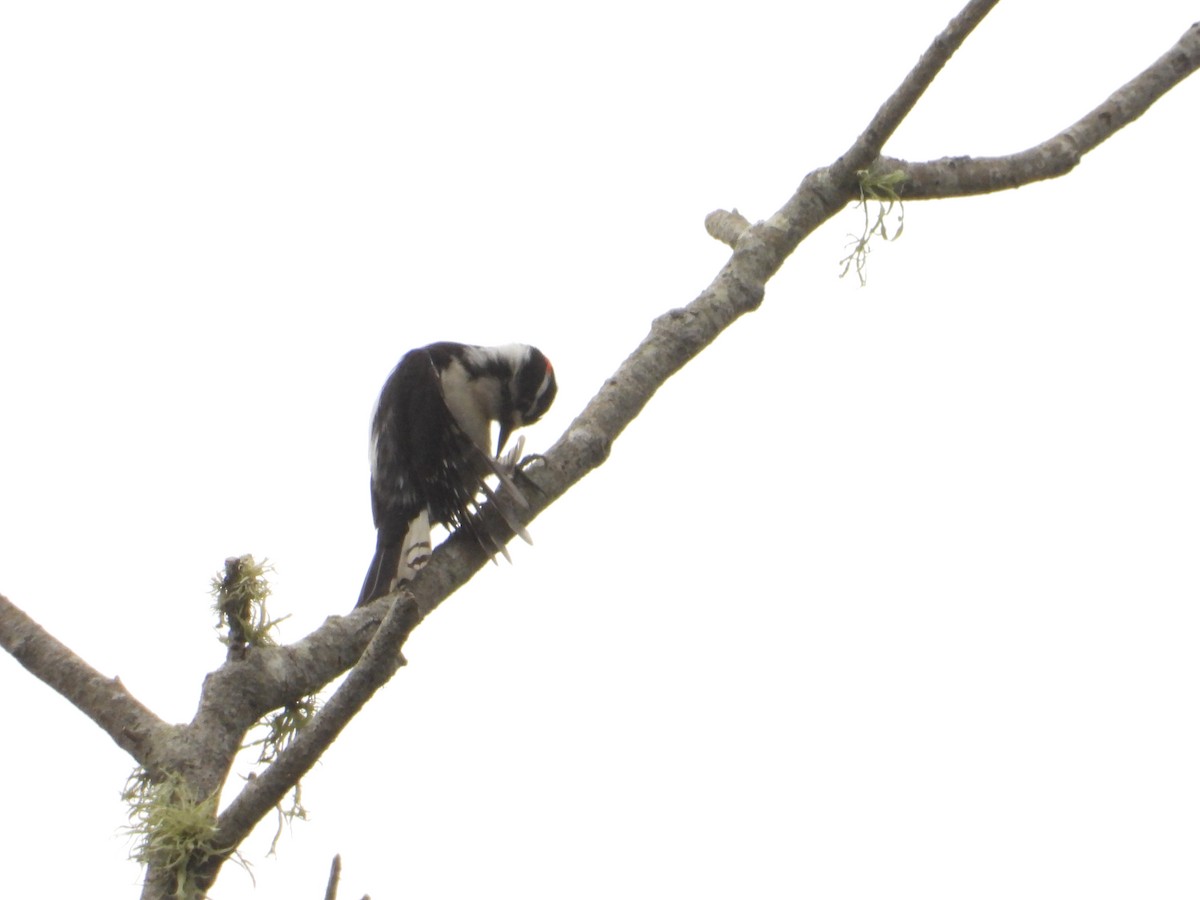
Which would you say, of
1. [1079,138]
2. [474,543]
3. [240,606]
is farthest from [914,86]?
[240,606]

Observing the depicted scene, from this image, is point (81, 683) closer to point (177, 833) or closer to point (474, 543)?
point (177, 833)

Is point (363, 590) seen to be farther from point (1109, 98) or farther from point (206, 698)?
point (1109, 98)

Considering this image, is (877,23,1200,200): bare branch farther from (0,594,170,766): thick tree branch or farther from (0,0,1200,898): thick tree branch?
(0,594,170,766): thick tree branch

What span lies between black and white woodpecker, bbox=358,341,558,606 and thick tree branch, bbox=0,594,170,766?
83 cm

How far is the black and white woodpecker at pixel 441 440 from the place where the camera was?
11.1ft

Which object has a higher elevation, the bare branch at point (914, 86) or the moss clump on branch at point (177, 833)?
the bare branch at point (914, 86)

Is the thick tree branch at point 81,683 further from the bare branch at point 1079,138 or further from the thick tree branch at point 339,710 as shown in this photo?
the bare branch at point 1079,138

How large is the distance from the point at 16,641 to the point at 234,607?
40 cm

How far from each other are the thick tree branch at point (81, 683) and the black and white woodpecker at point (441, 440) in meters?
0.83

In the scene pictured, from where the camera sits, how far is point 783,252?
11.4 feet

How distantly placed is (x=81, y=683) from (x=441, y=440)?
1.39 metres

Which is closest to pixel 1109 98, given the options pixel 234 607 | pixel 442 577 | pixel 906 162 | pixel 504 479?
pixel 906 162

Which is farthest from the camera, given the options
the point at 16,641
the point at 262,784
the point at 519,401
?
the point at 519,401

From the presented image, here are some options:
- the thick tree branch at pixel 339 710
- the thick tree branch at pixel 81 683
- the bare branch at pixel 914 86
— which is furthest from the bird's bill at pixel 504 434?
the thick tree branch at pixel 339 710
